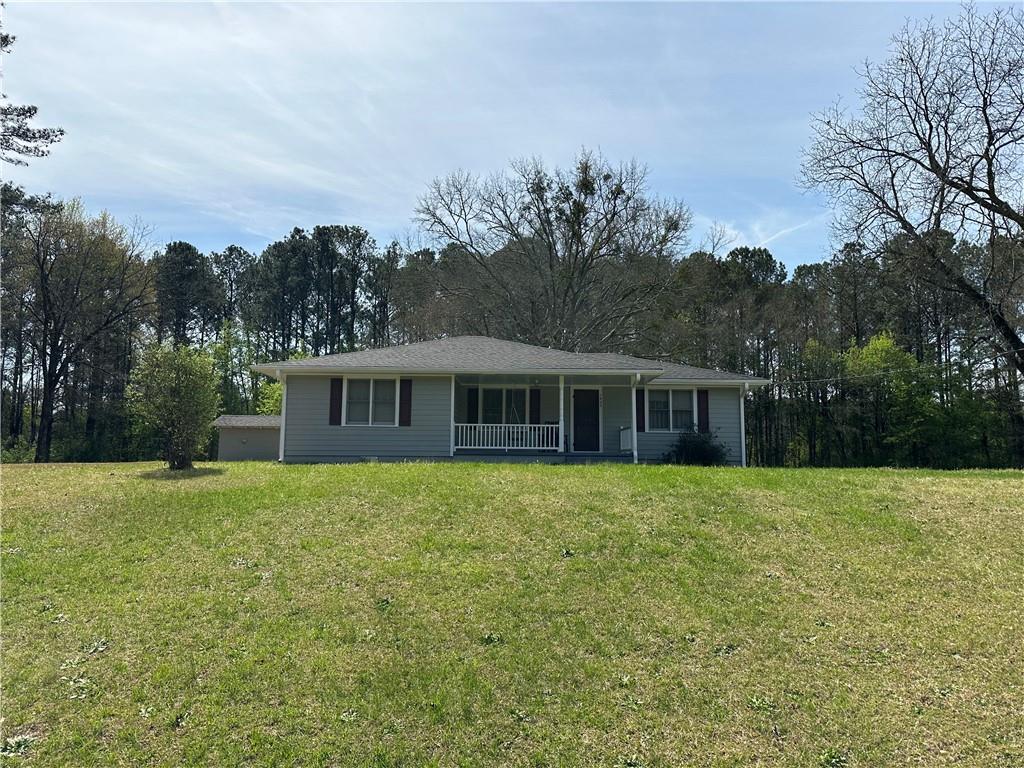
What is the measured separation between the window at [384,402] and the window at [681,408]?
746 centimetres

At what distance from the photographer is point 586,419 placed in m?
18.3

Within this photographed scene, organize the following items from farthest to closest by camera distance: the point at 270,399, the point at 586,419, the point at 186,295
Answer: the point at 186,295 < the point at 270,399 < the point at 586,419

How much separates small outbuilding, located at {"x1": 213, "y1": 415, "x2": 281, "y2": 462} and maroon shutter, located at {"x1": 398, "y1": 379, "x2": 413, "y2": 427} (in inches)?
278

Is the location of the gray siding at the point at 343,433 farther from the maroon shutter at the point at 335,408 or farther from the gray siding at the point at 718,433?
the gray siding at the point at 718,433

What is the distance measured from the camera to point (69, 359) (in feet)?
91.5

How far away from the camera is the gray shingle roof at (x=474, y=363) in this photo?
16172 millimetres

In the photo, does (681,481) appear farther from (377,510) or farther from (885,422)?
(885,422)

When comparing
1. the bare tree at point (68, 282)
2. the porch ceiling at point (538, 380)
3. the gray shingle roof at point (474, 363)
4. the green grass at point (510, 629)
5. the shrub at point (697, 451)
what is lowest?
the green grass at point (510, 629)

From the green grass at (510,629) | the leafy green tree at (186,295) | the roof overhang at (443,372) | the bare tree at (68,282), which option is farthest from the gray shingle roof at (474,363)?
the leafy green tree at (186,295)

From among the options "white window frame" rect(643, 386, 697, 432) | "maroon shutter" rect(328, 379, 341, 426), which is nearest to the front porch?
"white window frame" rect(643, 386, 697, 432)

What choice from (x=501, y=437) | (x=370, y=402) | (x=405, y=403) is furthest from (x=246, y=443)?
(x=501, y=437)

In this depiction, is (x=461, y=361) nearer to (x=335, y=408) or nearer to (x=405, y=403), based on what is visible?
(x=405, y=403)

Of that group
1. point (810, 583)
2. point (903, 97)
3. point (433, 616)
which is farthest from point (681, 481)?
Result: point (903, 97)

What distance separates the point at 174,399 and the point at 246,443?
9167mm
